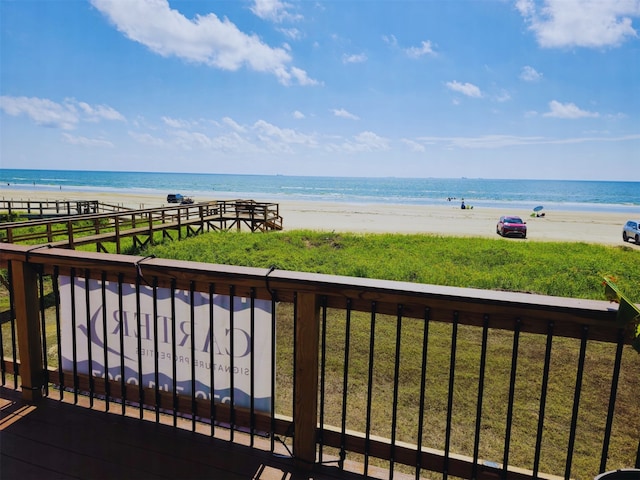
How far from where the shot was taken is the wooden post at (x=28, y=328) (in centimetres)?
281

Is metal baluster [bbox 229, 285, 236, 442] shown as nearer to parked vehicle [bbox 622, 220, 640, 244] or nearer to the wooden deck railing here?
the wooden deck railing

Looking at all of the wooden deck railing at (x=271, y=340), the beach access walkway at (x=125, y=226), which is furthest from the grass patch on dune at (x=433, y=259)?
the wooden deck railing at (x=271, y=340)

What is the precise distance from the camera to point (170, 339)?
2.58 meters

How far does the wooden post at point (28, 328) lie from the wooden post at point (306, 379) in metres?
1.88

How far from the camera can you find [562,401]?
4723 millimetres

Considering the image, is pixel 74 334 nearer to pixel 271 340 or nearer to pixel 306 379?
pixel 271 340

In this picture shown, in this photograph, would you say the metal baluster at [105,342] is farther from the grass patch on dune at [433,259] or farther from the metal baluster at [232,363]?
the grass patch on dune at [433,259]

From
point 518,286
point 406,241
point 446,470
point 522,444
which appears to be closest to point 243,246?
point 406,241

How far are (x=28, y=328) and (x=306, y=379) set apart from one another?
6.50 feet

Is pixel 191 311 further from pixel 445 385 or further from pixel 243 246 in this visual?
pixel 243 246

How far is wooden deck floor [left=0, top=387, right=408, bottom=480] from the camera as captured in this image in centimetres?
224

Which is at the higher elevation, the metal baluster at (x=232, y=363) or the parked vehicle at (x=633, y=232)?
the metal baluster at (x=232, y=363)

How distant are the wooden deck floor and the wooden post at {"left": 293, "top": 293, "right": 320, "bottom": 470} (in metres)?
0.11

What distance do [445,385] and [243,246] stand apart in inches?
461
